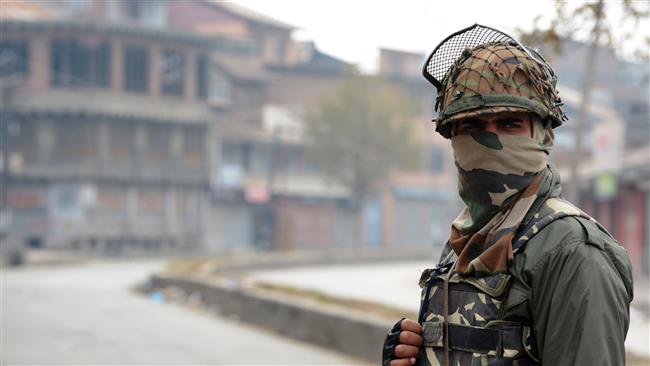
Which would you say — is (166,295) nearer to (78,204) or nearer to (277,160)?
(78,204)

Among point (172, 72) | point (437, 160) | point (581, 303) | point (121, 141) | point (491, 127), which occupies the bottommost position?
point (437, 160)

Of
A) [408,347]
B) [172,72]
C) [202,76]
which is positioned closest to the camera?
[408,347]

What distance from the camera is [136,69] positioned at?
1759 inches

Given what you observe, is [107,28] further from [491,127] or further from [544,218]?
[544,218]

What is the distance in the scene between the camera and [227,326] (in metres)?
13.1

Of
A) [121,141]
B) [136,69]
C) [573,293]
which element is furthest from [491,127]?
[136,69]

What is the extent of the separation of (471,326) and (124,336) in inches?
380

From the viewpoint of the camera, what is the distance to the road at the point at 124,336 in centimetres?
959

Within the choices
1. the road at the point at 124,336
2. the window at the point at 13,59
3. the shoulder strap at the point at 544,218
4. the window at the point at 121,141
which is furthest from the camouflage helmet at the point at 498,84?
the window at the point at 13,59

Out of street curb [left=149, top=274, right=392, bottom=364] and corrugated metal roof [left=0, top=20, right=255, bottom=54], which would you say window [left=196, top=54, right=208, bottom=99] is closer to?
corrugated metal roof [left=0, top=20, right=255, bottom=54]

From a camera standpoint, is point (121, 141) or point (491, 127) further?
point (121, 141)

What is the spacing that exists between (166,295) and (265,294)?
19.5 feet

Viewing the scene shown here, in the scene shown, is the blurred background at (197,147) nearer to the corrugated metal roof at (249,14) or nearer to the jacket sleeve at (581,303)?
the corrugated metal roof at (249,14)

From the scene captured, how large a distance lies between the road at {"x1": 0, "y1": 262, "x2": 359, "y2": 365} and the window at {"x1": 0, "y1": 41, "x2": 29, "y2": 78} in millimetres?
26661
